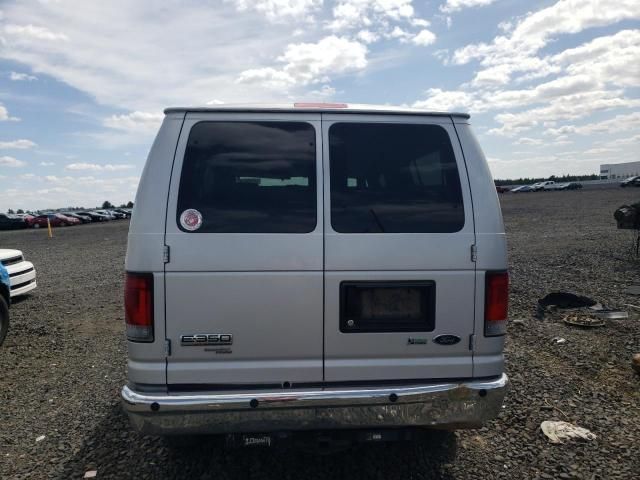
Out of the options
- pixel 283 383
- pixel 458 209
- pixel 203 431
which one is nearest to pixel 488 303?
pixel 458 209

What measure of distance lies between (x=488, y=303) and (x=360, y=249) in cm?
85

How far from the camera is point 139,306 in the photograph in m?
2.78

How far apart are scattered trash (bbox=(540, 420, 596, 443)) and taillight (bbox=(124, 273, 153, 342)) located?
317cm

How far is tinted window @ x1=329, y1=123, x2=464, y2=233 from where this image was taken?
291 cm

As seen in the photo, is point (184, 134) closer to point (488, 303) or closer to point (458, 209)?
point (458, 209)

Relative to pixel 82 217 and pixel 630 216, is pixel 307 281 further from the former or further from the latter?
pixel 82 217

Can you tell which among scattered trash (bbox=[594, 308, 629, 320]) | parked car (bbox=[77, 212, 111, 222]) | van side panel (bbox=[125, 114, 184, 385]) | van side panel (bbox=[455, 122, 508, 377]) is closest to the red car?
parked car (bbox=[77, 212, 111, 222])

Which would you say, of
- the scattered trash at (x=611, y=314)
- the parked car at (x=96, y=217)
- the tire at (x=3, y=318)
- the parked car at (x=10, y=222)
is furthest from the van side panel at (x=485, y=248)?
the parked car at (x=96, y=217)

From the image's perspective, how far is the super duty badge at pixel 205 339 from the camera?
2793 mm

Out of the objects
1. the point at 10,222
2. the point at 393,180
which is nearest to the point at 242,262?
the point at 393,180

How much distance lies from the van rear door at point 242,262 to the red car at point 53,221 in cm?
5006

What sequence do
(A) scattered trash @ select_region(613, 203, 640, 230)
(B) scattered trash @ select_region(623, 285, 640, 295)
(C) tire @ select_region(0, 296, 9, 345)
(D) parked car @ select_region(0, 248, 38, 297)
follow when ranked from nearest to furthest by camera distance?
1. (C) tire @ select_region(0, 296, 9, 345)
2. (B) scattered trash @ select_region(623, 285, 640, 295)
3. (D) parked car @ select_region(0, 248, 38, 297)
4. (A) scattered trash @ select_region(613, 203, 640, 230)

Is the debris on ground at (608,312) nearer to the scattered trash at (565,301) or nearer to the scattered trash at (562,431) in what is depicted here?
the scattered trash at (565,301)

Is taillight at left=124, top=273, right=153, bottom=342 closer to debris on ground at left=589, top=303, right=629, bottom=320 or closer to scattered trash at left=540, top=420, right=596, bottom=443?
scattered trash at left=540, top=420, right=596, bottom=443
